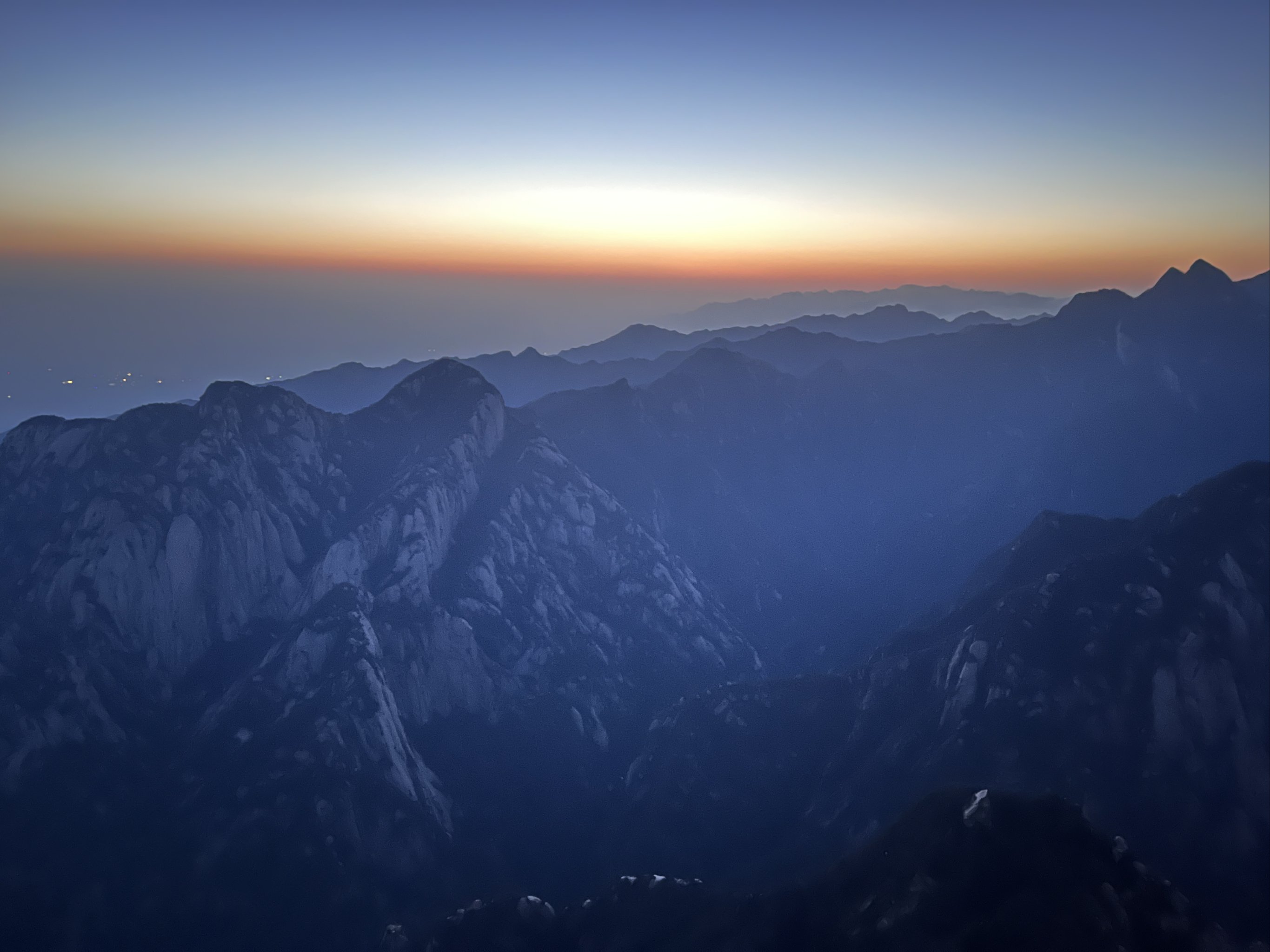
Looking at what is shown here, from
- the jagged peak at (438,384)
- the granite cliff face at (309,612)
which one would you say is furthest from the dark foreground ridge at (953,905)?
the jagged peak at (438,384)

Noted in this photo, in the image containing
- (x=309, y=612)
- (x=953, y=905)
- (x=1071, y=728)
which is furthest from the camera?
(x=309, y=612)

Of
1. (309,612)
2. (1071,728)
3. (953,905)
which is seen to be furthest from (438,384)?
(953,905)

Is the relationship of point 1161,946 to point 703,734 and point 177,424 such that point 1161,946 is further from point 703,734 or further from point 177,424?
point 177,424

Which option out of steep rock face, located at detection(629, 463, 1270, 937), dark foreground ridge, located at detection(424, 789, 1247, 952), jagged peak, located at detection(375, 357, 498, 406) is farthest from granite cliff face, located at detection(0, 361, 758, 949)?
dark foreground ridge, located at detection(424, 789, 1247, 952)

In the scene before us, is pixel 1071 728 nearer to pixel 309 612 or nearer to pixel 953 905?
pixel 953 905

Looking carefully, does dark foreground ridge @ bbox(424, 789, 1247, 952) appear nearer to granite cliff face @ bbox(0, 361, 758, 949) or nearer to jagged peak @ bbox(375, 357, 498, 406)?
granite cliff face @ bbox(0, 361, 758, 949)

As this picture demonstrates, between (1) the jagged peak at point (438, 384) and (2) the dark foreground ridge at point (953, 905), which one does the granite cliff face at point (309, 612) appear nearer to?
(1) the jagged peak at point (438, 384)
